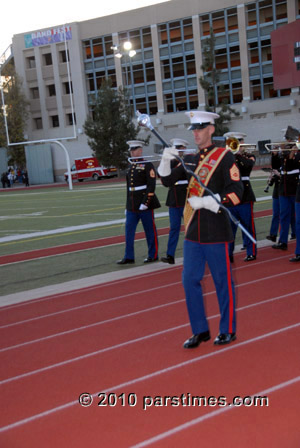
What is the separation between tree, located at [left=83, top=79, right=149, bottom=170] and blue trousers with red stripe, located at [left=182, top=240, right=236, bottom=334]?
4606cm

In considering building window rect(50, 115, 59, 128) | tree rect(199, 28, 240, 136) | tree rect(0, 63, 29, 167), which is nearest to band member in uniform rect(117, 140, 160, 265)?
tree rect(199, 28, 240, 136)

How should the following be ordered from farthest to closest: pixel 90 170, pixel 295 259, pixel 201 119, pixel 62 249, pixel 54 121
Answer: pixel 54 121
pixel 90 170
pixel 62 249
pixel 295 259
pixel 201 119

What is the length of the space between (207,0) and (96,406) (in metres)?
55.6

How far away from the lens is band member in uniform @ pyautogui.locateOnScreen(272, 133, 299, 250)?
33.4ft

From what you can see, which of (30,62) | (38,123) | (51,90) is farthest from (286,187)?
(30,62)

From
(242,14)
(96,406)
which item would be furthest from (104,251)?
(242,14)

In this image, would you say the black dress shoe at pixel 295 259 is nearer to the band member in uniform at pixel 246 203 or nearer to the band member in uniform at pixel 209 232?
the band member in uniform at pixel 246 203

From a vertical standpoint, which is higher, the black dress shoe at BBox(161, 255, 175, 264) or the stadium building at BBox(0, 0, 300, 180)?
the stadium building at BBox(0, 0, 300, 180)

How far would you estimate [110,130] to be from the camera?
5125 cm

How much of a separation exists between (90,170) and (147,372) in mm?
52350

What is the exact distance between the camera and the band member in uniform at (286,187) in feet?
33.4

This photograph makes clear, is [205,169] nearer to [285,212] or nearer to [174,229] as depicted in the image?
[174,229]

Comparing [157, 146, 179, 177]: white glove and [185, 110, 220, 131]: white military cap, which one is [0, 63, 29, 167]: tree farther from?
[185, 110, 220, 131]: white military cap

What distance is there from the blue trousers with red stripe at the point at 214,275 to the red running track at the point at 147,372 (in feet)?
1.03
